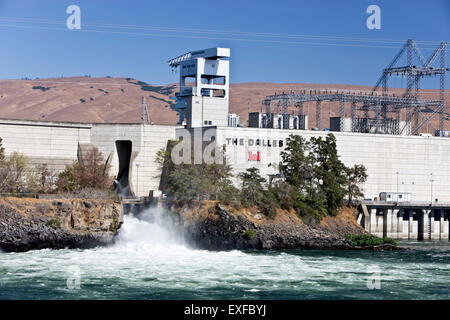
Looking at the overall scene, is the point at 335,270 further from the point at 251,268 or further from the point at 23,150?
the point at 23,150

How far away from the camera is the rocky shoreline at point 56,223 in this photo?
83.3 metres

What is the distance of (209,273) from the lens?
6769 centimetres

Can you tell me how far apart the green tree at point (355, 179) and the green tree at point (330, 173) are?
1.19 metres

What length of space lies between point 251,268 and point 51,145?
47.9m

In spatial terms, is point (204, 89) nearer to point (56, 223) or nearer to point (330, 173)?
point (330, 173)

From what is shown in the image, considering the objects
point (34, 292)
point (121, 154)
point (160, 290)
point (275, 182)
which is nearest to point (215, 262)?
point (160, 290)

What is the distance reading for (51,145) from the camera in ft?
358

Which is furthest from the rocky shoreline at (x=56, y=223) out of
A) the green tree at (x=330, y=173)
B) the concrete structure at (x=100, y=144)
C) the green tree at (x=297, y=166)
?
the green tree at (x=330, y=173)

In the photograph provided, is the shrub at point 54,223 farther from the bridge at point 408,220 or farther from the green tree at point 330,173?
the bridge at point 408,220

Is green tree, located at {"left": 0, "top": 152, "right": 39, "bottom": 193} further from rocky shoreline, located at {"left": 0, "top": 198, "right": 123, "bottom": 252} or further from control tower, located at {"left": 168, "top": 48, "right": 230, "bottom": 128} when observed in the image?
control tower, located at {"left": 168, "top": 48, "right": 230, "bottom": 128}

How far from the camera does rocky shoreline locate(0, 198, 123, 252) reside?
83312mm

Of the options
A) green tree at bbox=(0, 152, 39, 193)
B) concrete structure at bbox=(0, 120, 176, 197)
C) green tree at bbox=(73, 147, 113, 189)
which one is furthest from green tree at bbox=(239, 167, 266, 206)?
green tree at bbox=(0, 152, 39, 193)

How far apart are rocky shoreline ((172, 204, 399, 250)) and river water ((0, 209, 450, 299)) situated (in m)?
2.73

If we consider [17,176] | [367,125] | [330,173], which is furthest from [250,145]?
[17,176]
